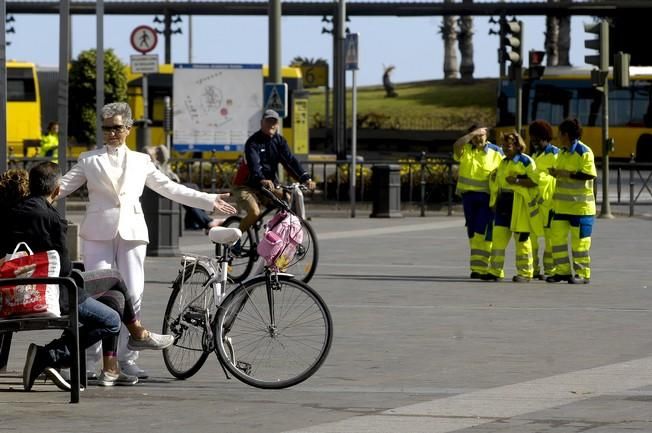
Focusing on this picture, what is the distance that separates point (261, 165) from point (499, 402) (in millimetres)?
7841

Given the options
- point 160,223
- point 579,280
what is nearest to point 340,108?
point 160,223

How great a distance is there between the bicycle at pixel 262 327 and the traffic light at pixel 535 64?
63.8ft

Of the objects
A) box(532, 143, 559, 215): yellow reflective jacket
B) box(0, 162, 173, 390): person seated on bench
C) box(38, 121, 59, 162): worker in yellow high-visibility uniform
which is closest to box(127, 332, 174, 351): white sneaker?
box(0, 162, 173, 390): person seated on bench

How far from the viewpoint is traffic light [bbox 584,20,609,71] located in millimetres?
26855

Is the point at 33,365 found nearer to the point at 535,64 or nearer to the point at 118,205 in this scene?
the point at 118,205

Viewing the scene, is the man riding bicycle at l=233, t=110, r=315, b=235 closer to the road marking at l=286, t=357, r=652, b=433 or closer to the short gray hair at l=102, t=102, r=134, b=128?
the short gray hair at l=102, t=102, r=134, b=128

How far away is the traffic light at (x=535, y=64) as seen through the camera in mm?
28755

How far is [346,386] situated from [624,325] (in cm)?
393

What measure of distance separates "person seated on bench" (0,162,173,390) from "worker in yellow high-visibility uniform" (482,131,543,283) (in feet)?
25.3

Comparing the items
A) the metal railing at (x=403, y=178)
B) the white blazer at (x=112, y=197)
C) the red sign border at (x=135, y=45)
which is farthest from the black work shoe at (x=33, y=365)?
the red sign border at (x=135, y=45)

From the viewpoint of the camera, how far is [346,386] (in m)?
9.66

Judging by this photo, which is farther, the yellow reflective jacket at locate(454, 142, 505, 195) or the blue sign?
the blue sign

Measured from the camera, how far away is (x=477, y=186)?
55.6ft

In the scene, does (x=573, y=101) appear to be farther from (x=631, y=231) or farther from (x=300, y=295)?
(x=300, y=295)
